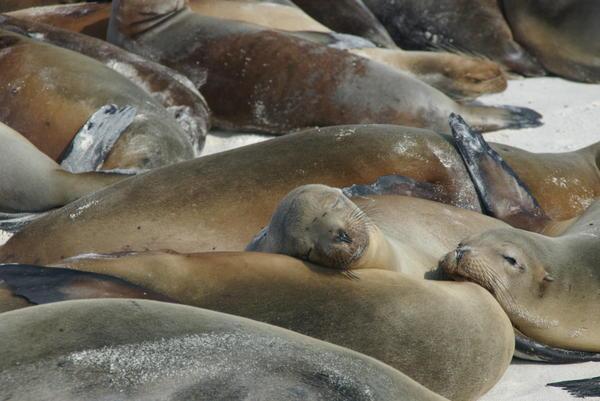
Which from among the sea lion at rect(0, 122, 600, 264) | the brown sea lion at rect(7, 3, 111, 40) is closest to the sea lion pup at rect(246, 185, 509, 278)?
the sea lion at rect(0, 122, 600, 264)

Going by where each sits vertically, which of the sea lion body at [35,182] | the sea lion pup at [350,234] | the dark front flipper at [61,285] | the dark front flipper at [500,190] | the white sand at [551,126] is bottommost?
the white sand at [551,126]

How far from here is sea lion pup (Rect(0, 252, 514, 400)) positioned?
138 inches

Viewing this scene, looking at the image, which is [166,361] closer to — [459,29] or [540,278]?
[540,278]

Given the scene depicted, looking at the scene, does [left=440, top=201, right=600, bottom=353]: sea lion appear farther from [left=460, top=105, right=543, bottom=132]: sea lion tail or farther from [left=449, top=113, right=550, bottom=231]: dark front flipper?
[left=460, top=105, right=543, bottom=132]: sea lion tail

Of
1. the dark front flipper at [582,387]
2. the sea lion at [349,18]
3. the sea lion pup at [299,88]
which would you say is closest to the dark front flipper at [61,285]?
the dark front flipper at [582,387]

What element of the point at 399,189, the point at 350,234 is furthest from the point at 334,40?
the point at 350,234

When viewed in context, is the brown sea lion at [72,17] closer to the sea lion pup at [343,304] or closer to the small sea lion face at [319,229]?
the small sea lion face at [319,229]

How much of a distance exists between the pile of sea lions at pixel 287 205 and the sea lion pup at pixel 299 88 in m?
0.01

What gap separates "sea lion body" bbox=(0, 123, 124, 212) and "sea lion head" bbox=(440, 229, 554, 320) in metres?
2.00

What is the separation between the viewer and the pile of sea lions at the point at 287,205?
9.07ft

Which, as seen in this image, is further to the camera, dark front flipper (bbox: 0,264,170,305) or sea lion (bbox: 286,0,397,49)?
sea lion (bbox: 286,0,397,49)

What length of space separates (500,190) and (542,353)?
1208 millimetres

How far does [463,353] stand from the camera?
148 inches

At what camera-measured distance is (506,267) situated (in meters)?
4.54
